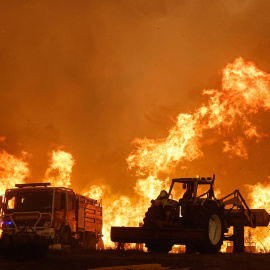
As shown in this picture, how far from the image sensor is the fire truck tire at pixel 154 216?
15.6m

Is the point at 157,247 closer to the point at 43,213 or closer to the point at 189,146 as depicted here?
the point at 43,213

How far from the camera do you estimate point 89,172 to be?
44125mm

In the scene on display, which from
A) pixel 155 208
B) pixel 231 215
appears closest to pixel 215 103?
pixel 231 215

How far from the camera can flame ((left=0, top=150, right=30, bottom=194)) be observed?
37062mm

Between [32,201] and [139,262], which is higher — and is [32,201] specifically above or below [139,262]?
above

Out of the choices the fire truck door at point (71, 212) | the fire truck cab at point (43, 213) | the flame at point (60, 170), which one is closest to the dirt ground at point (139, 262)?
the fire truck cab at point (43, 213)

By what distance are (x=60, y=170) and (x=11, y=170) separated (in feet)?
13.6

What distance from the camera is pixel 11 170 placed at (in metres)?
38.5

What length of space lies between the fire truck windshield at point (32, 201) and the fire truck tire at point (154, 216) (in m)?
5.47

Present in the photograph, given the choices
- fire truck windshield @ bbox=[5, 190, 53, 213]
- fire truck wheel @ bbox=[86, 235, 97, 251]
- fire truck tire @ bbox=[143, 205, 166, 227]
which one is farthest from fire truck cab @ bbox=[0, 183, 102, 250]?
fire truck tire @ bbox=[143, 205, 166, 227]

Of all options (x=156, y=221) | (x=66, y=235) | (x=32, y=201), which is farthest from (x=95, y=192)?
(x=156, y=221)

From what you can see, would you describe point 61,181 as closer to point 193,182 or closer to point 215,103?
point 215,103

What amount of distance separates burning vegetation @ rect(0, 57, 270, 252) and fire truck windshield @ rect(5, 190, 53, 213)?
1460cm

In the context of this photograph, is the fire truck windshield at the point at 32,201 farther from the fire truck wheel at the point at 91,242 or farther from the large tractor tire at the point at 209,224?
the large tractor tire at the point at 209,224
